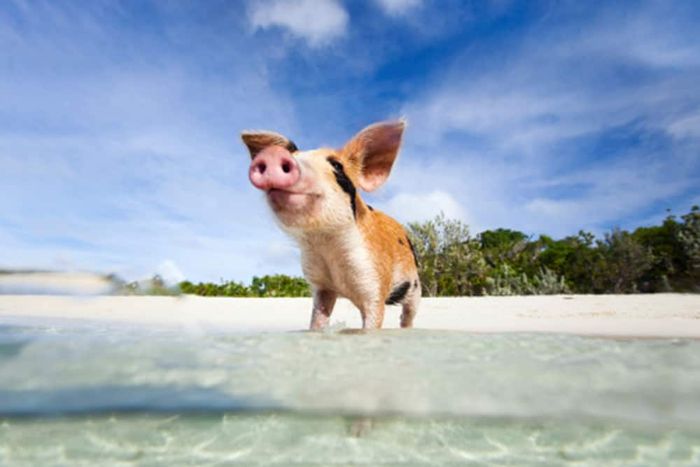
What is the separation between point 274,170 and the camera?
3295 mm

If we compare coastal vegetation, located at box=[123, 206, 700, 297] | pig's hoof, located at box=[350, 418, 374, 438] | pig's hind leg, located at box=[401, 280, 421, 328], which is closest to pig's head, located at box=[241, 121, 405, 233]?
pig's hind leg, located at box=[401, 280, 421, 328]

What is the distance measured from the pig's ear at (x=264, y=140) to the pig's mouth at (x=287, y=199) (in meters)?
0.62

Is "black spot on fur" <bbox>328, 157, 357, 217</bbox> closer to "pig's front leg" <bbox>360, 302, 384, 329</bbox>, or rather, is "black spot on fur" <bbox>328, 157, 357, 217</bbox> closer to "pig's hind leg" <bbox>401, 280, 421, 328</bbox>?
"pig's front leg" <bbox>360, 302, 384, 329</bbox>

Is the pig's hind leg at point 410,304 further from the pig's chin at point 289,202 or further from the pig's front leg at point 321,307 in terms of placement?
the pig's chin at point 289,202

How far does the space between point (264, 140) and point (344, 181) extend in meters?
0.66

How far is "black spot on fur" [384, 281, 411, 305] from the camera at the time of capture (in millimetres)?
4580

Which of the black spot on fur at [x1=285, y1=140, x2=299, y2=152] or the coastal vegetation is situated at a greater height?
the coastal vegetation

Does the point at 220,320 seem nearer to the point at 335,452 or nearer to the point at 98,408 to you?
the point at 98,408

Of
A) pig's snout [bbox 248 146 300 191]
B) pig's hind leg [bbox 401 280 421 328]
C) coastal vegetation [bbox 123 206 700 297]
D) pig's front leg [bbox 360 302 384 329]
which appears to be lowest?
pig's front leg [bbox 360 302 384 329]

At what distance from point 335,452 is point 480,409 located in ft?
3.07

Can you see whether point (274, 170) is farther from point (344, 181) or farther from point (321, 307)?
point (321, 307)

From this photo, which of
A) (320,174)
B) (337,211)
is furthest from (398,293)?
(320,174)

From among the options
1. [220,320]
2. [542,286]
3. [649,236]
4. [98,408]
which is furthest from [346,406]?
[649,236]

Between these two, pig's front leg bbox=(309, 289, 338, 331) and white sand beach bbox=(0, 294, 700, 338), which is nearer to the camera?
pig's front leg bbox=(309, 289, 338, 331)
